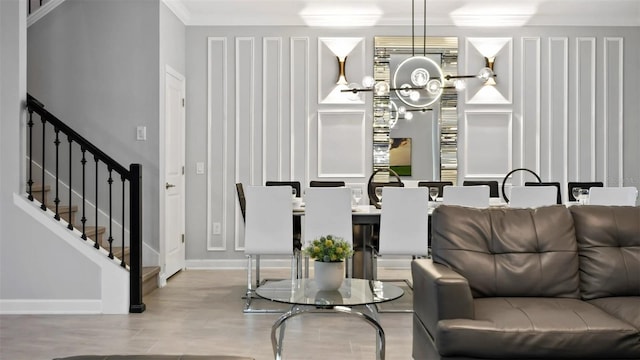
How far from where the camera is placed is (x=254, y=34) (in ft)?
22.7

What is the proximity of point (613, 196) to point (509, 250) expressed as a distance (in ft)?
7.50

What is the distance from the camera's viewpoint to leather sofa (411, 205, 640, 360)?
266 cm

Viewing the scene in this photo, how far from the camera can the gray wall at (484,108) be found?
6.91 meters

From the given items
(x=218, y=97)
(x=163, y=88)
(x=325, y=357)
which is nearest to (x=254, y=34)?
(x=218, y=97)

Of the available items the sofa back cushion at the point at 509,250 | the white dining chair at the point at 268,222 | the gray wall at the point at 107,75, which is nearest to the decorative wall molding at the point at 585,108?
the white dining chair at the point at 268,222

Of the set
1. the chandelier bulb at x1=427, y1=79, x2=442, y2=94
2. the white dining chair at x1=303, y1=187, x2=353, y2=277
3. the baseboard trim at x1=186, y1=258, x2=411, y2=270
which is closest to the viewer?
the white dining chair at x1=303, y1=187, x2=353, y2=277

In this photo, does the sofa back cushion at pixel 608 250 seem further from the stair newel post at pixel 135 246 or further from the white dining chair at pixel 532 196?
the stair newel post at pixel 135 246

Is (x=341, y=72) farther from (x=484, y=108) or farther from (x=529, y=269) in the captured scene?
(x=529, y=269)

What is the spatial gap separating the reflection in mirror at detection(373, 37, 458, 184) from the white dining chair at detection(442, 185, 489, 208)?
2.11m

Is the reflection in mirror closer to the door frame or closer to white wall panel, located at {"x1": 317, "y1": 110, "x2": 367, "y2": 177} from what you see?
white wall panel, located at {"x1": 317, "y1": 110, "x2": 367, "y2": 177}

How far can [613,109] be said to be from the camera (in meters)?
6.95

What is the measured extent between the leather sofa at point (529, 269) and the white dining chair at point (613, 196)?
1.75 metres

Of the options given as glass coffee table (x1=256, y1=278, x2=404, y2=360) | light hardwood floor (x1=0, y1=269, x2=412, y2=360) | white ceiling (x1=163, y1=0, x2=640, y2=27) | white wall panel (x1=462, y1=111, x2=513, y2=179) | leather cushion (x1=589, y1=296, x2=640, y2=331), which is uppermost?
white ceiling (x1=163, y1=0, x2=640, y2=27)

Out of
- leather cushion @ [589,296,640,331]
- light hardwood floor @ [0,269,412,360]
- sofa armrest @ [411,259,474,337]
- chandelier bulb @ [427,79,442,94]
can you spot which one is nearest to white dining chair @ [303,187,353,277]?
light hardwood floor @ [0,269,412,360]
